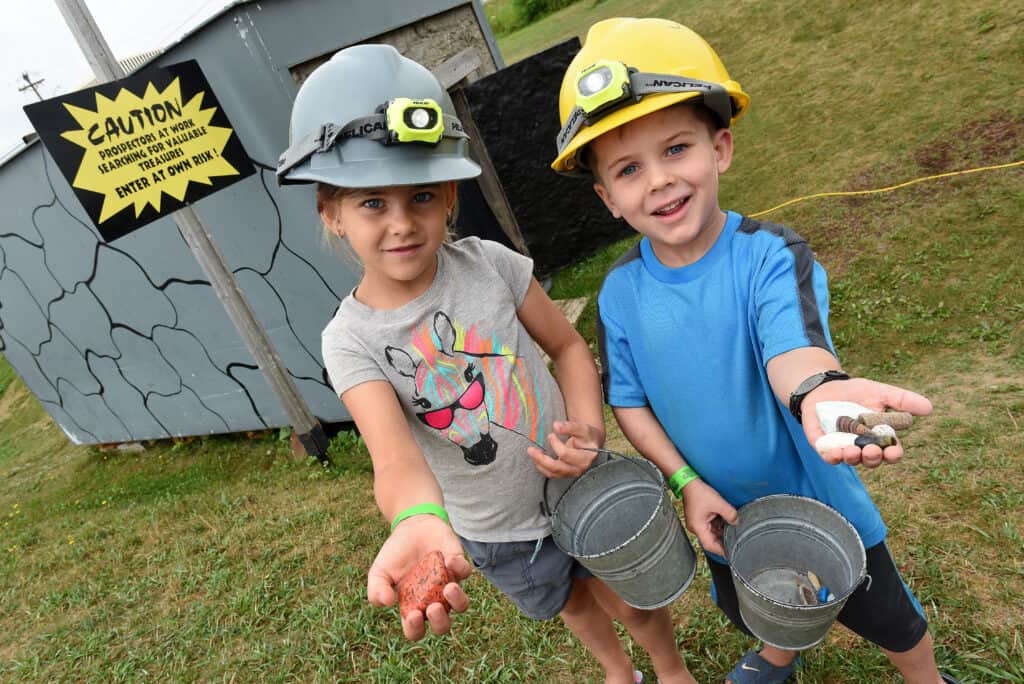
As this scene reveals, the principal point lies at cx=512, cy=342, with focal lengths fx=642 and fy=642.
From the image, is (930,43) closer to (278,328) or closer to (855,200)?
(855,200)

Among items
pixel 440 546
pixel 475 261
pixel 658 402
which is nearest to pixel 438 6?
pixel 475 261

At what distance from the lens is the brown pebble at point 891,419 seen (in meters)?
0.93

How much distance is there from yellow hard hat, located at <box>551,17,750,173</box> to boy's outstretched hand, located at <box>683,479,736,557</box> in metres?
0.85

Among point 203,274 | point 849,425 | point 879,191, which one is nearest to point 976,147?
point 879,191

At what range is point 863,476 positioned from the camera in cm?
290

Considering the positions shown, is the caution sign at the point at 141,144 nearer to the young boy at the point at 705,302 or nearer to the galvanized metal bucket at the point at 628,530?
the young boy at the point at 705,302

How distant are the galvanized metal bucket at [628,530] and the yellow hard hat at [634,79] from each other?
797mm

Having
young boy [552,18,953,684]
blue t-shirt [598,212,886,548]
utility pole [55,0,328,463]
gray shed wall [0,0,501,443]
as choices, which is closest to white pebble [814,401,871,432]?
young boy [552,18,953,684]

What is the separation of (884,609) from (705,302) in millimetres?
809

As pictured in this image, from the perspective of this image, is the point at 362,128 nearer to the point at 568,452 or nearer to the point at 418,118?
the point at 418,118

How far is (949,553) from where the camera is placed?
2.33 meters

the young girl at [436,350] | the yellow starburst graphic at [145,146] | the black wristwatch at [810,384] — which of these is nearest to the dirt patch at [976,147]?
the young girl at [436,350]

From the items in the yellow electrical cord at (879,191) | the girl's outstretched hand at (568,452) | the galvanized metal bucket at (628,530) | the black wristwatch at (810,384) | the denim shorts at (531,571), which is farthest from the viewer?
the yellow electrical cord at (879,191)

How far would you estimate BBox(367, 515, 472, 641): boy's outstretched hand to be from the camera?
103 centimetres
